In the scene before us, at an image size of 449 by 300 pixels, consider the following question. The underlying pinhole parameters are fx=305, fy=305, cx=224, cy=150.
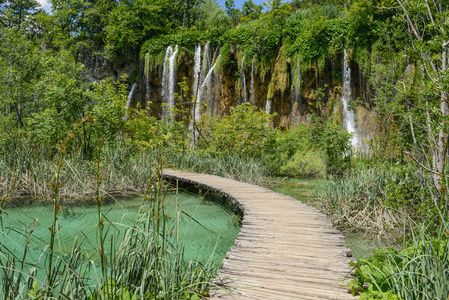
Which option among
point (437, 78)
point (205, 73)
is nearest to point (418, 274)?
point (437, 78)

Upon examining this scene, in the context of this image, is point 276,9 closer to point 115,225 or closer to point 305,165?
point 305,165

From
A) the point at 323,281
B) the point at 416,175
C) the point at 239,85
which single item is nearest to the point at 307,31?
the point at 239,85

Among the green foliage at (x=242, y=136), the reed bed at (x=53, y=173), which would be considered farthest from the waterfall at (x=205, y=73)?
the reed bed at (x=53, y=173)

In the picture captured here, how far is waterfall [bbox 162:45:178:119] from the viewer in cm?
1947

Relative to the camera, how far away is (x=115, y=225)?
4.50 m

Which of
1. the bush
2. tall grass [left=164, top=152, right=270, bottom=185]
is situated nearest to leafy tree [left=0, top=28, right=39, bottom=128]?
tall grass [left=164, top=152, right=270, bottom=185]

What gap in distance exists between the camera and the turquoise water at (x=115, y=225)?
13.1ft

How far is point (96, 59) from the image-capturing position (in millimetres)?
23078

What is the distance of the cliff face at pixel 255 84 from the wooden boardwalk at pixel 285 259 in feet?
33.6

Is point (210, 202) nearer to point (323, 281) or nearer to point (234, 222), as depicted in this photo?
point (234, 222)

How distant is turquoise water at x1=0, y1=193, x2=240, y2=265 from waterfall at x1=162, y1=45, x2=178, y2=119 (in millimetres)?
12901

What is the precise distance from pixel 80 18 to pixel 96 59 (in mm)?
3176

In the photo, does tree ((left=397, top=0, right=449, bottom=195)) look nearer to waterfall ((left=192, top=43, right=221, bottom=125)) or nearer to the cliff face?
the cliff face

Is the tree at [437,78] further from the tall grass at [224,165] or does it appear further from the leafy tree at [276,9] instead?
the leafy tree at [276,9]
